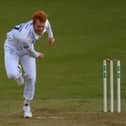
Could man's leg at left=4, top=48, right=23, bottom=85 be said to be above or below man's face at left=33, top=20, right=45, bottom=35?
below

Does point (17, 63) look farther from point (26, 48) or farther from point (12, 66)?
point (26, 48)

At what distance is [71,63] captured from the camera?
2333 cm

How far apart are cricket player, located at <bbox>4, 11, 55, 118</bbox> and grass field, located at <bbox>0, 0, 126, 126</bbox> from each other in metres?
0.82

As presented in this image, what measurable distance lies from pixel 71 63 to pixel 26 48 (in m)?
11.9

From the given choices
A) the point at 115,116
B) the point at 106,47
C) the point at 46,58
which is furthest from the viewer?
the point at 106,47

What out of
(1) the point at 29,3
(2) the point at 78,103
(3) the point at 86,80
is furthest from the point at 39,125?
(1) the point at 29,3

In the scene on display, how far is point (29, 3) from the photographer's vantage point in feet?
126

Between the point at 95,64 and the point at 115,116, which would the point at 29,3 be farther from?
the point at 115,116

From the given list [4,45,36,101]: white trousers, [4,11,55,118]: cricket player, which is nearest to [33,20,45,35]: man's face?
[4,11,55,118]: cricket player

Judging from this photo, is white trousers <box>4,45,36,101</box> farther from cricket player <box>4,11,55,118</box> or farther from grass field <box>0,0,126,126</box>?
grass field <box>0,0,126,126</box>

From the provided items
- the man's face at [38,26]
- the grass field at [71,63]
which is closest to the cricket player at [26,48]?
the man's face at [38,26]

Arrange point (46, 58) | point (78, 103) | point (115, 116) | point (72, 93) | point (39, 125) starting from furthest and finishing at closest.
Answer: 1. point (46, 58)
2. point (72, 93)
3. point (78, 103)
4. point (115, 116)
5. point (39, 125)

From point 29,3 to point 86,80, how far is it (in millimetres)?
19060

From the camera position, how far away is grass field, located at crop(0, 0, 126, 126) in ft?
41.0
